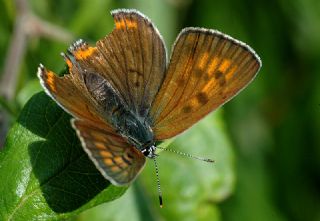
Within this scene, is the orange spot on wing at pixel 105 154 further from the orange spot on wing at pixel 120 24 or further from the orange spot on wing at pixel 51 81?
the orange spot on wing at pixel 120 24

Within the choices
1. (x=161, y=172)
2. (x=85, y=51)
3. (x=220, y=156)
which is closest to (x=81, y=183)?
(x=85, y=51)

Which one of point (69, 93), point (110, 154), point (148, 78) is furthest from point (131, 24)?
point (110, 154)

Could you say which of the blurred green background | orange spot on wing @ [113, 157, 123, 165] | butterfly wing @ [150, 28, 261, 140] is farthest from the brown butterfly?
the blurred green background

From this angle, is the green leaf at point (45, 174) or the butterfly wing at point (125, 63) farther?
the butterfly wing at point (125, 63)

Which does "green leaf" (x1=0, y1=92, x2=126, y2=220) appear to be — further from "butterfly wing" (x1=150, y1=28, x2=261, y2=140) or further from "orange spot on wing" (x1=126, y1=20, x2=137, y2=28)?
"orange spot on wing" (x1=126, y1=20, x2=137, y2=28)

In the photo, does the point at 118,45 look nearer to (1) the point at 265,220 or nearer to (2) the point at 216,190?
(2) the point at 216,190

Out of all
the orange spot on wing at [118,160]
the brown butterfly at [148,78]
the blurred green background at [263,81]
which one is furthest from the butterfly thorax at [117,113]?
the blurred green background at [263,81]

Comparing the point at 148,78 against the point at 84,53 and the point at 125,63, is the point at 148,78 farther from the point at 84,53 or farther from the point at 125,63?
the point at 84,53
